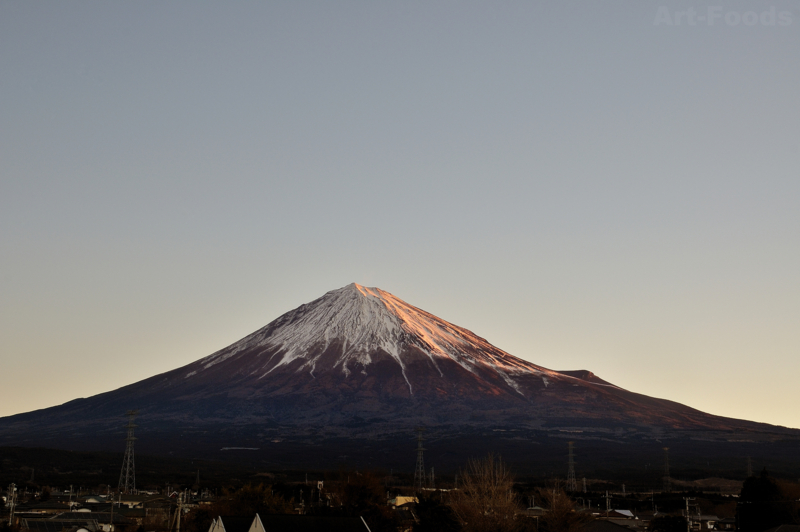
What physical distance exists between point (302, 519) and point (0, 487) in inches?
2893

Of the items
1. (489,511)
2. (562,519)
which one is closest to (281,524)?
(489,511)

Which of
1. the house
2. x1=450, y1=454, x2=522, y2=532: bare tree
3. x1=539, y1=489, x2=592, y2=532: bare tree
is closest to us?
the house

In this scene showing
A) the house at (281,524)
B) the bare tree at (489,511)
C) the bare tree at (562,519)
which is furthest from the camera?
the bare tree at (562,519)

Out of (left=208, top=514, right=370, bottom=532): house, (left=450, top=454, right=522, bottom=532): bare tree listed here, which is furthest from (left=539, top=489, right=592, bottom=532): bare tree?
(left=208, top=514, right=370, bottom=532): house

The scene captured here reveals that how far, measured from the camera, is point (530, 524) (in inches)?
2301

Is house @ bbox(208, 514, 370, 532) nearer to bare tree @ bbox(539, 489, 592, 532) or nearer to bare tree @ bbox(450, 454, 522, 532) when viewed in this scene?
bare tree @ bbox(450, 454, 522, 532)

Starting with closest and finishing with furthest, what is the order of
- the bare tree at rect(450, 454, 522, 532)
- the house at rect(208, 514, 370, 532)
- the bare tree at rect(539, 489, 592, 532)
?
the house at rect(208, 514, 370, 532) → the bare tree at rect(450, 454, 522, 532) → the bare tree at rect(539, 489, 592, 532)

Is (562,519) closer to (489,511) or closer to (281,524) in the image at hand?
(489,511)

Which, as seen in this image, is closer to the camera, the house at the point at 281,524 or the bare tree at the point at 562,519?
the house at the point at 281,524

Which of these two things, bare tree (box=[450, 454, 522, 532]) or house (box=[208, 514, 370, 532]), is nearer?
house (box=[208, 514, 370, 532])

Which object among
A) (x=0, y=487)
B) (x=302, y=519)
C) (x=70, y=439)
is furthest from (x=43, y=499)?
(x=70, y=439)

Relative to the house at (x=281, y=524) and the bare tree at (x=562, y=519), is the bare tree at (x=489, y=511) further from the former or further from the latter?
the house at (x=281, y=524)

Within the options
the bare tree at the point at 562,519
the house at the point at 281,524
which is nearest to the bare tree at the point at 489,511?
the bare tree at the point at 562,519

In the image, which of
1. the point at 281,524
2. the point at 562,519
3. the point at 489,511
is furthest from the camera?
the point at 562,519
